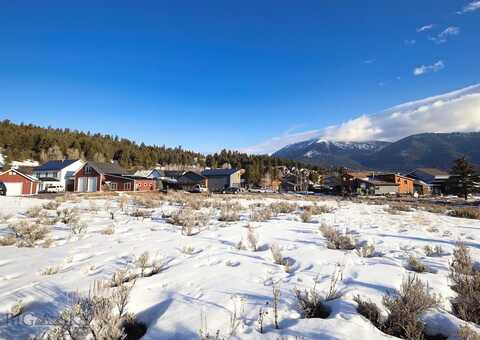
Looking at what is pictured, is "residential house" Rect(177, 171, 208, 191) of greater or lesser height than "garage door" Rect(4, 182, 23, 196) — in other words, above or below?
above

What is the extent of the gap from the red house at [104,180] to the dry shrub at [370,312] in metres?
58.2

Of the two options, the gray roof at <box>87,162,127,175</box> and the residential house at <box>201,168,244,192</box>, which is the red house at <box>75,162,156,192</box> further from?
the residential house at <box>201,168,244,192</box>

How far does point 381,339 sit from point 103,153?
11877cm

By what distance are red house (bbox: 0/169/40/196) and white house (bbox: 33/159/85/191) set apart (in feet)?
36.4

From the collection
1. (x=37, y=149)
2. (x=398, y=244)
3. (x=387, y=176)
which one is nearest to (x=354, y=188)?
(x=387, y=176)

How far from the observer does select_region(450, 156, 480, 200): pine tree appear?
2041 inches

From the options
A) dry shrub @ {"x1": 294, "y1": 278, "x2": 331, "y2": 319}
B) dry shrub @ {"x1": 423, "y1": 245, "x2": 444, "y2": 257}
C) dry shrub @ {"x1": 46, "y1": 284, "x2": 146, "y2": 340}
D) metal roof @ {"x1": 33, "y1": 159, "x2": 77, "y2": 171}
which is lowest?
dry shrub @ {"x1": 423, "y1": 245, "x2": 444, "y2": 257}

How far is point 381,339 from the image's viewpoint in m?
2.54

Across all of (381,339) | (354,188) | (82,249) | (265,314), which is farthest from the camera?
(354,188)

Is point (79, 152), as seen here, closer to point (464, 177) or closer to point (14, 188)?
point (14, 188)

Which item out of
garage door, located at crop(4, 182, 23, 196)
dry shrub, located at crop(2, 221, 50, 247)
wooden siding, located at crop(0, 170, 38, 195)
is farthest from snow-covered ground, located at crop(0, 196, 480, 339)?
wooden siding, located at crop(0, 170, 38, 195)

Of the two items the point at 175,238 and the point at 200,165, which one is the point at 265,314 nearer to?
the point at 175,238

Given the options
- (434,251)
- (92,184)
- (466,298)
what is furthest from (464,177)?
(92,184)

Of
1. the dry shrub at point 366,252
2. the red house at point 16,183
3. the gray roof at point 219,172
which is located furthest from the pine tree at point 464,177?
the red house at point 16,183
